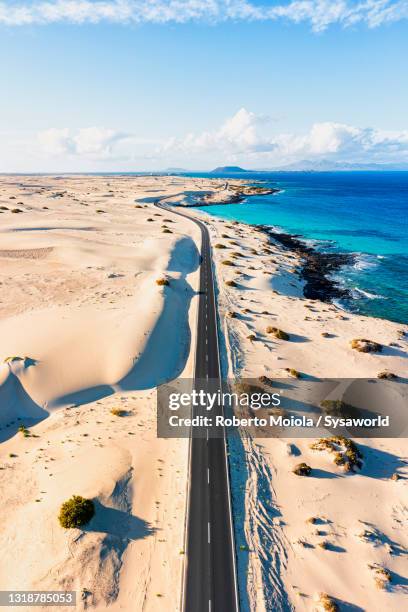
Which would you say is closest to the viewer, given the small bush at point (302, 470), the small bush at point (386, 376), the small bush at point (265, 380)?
the small bush at point (302, 470)

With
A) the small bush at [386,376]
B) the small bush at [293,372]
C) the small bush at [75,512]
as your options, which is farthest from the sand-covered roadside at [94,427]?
the small bush at [386,376]

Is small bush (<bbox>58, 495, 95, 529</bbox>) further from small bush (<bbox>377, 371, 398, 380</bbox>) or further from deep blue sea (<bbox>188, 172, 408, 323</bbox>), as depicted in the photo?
deep blue sea (<bbox>188, 172, 408, 323</bbox>)

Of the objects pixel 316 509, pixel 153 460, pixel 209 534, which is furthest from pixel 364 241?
pixel 209 534

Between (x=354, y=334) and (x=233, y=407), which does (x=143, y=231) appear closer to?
(x=354, y=334)

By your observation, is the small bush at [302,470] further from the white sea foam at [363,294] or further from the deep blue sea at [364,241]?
the white sea foam at [363,294]

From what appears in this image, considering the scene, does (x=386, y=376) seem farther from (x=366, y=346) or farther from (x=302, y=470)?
(x=302, y=470)

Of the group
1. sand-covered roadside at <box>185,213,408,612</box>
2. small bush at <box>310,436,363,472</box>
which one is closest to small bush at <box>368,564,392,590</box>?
sand-covered roadside at <box>185,213,408,612</box>
